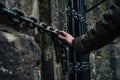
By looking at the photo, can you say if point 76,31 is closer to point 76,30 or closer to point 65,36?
point 76,30

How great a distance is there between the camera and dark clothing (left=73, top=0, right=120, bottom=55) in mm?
1817

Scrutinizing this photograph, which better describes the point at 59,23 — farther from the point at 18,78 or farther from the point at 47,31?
the point at 18,78

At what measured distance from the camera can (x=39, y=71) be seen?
1.77m

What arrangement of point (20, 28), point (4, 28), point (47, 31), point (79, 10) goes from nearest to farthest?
point (4, 28)
point (20, 28)
point (47, 31)
point (79, 10)

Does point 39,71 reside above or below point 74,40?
below

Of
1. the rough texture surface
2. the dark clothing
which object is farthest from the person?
the rough texture surface

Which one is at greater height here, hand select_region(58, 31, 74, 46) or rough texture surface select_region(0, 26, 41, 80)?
hand select_region(58, 31, 74, 46)

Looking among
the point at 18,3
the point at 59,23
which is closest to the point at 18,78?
the point at 18,3

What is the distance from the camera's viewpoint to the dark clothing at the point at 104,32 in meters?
1.82

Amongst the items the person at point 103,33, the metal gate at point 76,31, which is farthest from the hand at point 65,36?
the metal gate at point 76,31

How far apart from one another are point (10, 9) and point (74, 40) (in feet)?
2.61

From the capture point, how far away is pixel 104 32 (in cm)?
189

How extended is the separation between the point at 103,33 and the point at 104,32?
0.01 m

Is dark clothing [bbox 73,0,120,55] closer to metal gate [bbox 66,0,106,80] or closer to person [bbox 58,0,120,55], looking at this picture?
person [bbox 58,0,120,55]
